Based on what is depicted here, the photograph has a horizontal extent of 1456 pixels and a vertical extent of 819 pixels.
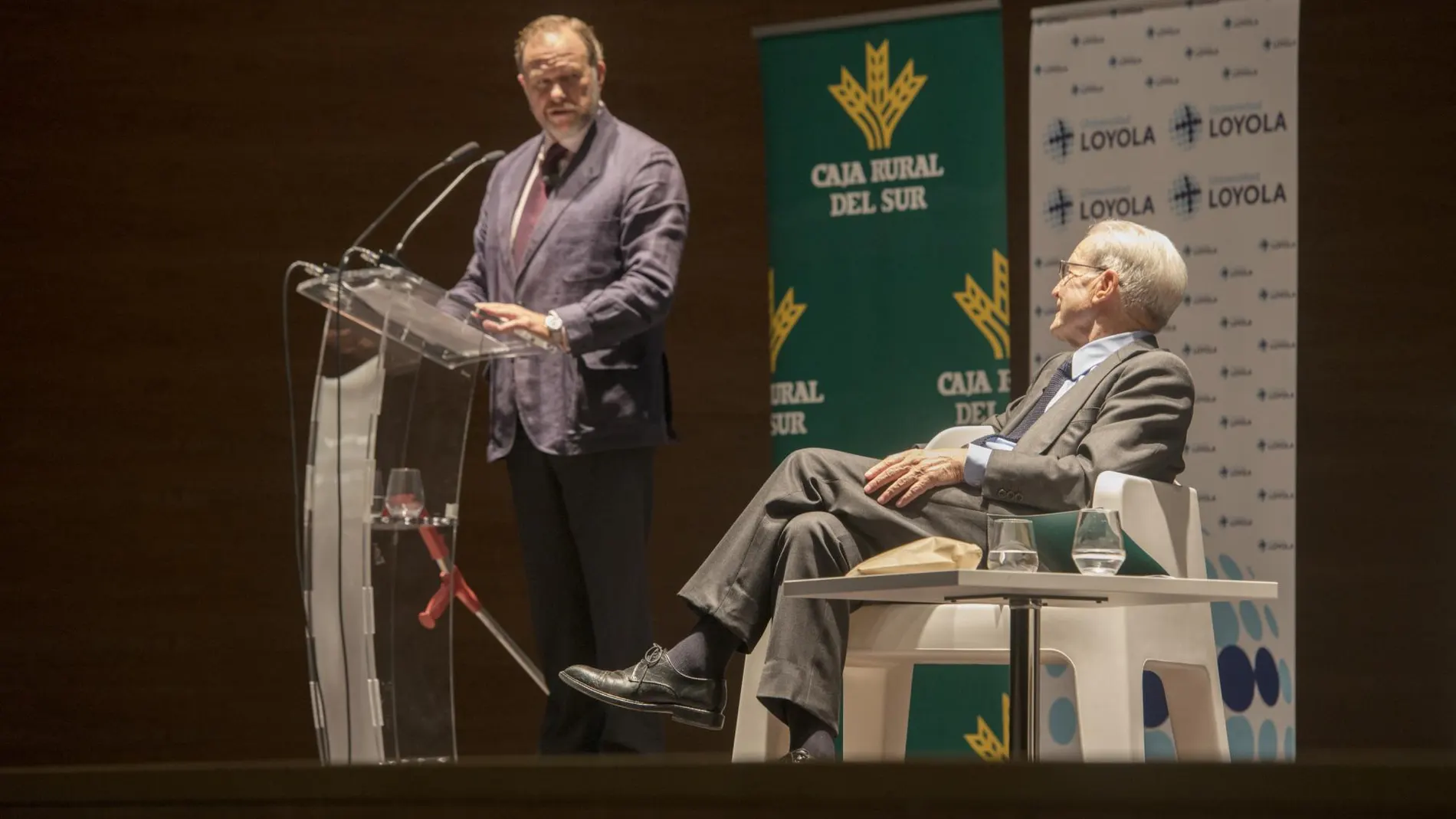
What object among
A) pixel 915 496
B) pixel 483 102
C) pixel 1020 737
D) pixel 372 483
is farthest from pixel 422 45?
pixel 1020 737

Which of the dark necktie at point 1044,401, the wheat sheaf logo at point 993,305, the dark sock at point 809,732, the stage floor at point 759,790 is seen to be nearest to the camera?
the stage floor at point 759,790

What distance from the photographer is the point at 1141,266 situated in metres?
2.79

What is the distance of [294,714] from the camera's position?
4.73m

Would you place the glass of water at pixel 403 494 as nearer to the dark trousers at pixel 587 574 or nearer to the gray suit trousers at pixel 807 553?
the dark trousers at pixel 587 574

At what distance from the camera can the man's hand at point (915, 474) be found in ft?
8.31

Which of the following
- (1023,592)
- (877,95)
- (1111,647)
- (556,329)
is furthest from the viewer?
(877,95)

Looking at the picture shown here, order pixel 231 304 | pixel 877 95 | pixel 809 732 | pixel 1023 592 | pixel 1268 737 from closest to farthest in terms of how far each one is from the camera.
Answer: pixel 1023 592
pixel 809 732
pixel 1268 737
pixel 877 95
pixel 231 304

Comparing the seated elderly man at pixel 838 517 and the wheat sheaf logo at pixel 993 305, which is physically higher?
the wheat sheaf logo at pixel 993 305

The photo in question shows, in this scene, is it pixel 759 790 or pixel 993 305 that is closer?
pixel 759 790

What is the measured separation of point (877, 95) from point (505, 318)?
167 cm

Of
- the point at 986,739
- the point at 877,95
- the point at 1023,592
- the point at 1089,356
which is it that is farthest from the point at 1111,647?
the point at 877,95

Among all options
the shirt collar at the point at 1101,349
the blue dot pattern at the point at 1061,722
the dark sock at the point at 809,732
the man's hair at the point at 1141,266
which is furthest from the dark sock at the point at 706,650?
the blue dot pattern at the point at 1061,722

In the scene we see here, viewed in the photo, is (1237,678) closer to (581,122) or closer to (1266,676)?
(1266,676)

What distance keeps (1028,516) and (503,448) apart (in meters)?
1.28
